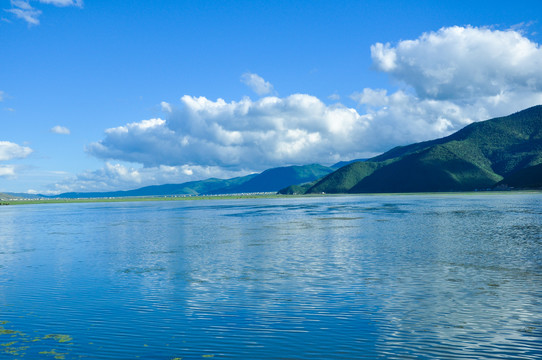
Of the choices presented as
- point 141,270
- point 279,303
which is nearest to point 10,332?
point 279,303

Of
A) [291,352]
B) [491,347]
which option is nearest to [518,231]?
Result: [491,347]

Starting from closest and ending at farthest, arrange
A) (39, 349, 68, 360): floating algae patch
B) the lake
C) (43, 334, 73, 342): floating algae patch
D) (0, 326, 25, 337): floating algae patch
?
(39, 349, 68, 360): floating algae patch < the lake < (43, 334, 73, 342): floating algae patch < (0, 326, 25, 337): floating algae patch

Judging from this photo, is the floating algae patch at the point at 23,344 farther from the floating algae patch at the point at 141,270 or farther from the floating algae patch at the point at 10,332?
the floating algae patch at the point at 141,270

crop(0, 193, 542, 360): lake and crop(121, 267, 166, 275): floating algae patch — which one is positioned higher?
crop(121, 267, 166, 275): floating algae patch

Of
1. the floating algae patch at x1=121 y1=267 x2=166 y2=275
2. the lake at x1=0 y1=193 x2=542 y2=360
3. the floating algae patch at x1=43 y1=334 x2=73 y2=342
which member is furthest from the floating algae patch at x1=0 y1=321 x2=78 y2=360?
the floating algae patch at x1=121 y1=267 x2=166 y2=275

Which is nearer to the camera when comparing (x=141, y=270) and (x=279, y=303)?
(x=279, y=303)

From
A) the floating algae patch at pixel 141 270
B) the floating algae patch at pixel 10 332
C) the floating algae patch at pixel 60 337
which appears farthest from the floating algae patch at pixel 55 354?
the floating algae patch at pixel 141 270

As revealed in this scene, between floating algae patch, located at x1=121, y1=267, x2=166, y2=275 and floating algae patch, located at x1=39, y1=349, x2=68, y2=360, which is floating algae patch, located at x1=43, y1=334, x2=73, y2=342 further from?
floating algae patch, located at x1=121, y1=267, x2=166, y2=275

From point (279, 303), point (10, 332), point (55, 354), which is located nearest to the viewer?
point (55, 354)

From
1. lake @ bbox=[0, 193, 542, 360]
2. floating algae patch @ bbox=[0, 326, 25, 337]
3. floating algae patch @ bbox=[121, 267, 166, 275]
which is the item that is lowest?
lake @ bbox=[0, 193, 542, 360]

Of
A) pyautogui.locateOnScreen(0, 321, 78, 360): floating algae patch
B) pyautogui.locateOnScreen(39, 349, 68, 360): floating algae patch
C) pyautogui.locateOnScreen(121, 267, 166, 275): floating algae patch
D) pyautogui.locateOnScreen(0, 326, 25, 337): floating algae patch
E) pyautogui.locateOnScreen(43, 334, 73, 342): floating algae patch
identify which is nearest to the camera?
pyautogui.locateOnScreen(39, 349, 68, 360): floating algae patch

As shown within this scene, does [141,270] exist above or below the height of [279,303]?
above

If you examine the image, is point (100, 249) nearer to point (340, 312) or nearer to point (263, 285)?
point (263, 285)

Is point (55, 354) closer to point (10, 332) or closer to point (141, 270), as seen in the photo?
point (10, 332)
